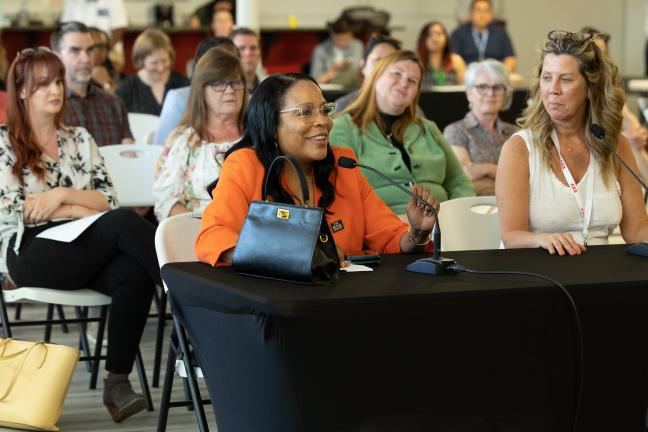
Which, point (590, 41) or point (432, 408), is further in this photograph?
point (590, 41)

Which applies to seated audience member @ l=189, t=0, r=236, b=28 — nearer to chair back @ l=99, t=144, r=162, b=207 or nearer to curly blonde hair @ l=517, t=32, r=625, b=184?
chair back @ l=99, t=144, r=162, b=207

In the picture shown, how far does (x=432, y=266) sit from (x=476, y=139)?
268cm

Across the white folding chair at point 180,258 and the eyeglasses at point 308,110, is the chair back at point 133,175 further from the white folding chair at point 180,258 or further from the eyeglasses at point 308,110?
the eyeglasses at point 308,110

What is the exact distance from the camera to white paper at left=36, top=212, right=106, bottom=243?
3.56m

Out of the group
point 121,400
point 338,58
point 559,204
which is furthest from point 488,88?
point 338,58

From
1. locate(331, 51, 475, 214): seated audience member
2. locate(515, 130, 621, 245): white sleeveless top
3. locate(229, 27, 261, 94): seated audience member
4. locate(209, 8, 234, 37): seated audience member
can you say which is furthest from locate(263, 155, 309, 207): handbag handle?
locate(209, 8, 234, 37): seated audience member

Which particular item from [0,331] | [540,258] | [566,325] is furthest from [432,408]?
[0,331]

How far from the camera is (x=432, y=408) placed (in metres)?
2.31

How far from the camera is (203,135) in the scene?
4.24 m

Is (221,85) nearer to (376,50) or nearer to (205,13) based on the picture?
(376,50)

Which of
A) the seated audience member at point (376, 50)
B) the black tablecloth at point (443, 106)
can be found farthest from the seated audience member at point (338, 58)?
the seated audience member at point (376, 50)

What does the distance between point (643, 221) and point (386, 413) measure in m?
1.36

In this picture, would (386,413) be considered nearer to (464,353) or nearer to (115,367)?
(464,353)

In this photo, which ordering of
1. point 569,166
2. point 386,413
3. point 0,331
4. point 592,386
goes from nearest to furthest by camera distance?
point 386,413 < point 592,386 < point 569,166 < point 0,331
